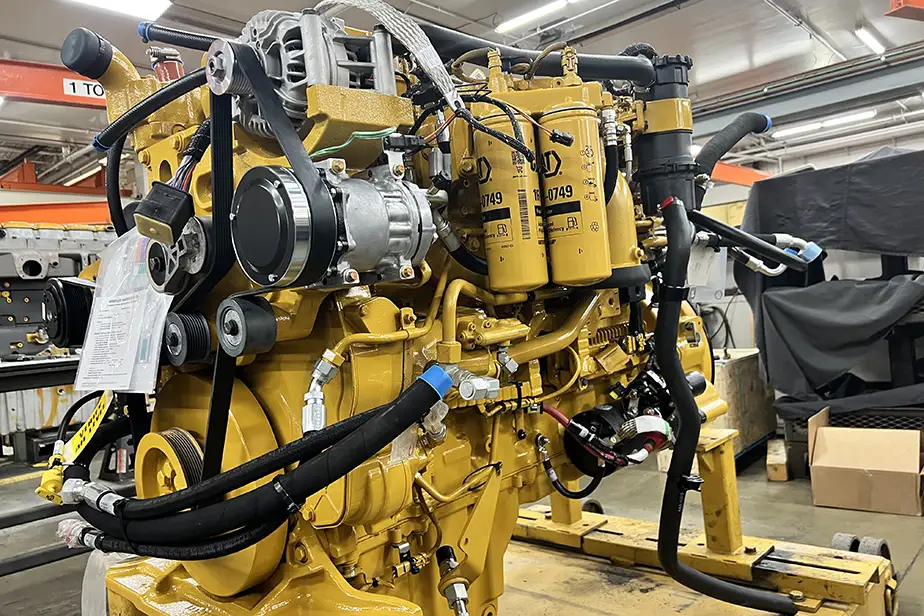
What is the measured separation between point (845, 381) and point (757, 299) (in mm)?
718

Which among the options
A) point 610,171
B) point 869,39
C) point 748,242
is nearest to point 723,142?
point 748,242

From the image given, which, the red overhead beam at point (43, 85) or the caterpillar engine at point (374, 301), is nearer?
the caterpillar engine at point (374, 301)

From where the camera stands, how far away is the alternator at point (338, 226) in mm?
1005

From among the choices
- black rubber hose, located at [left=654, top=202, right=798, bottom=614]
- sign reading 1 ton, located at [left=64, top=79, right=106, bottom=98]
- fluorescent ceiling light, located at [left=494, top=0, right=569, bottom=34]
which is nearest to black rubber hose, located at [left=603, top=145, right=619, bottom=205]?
black rubber hose, located at [left=654, top=202, right=798, bottom=614]

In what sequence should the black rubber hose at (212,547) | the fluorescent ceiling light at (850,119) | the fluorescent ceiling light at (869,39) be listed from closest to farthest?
1. the black rubber hose at (212,547)
2. the fluorescent ceiling light at (869,39)
3. the fluorescent ceiling light at (850,119)

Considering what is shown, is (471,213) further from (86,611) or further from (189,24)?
(189,24)

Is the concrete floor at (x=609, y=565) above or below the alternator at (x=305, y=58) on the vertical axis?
below

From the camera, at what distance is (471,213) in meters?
1.61

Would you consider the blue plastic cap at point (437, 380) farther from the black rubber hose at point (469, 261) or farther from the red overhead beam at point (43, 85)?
the red overhead beam at point (43, 85)

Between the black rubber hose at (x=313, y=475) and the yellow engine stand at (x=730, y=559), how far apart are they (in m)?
1.37

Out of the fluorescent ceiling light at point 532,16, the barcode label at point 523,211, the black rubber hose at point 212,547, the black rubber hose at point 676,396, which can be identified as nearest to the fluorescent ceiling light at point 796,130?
the fluorescent ceiling light at point 532,16

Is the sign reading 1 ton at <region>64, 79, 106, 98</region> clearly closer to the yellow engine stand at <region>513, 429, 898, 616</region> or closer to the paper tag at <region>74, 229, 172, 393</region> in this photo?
the paper tag at <region>74, 229, 172, 393</region>

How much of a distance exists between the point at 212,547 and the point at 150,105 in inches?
30.7

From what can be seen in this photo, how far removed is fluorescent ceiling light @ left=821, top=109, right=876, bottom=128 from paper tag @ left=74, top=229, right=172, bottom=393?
8934 millimetres
